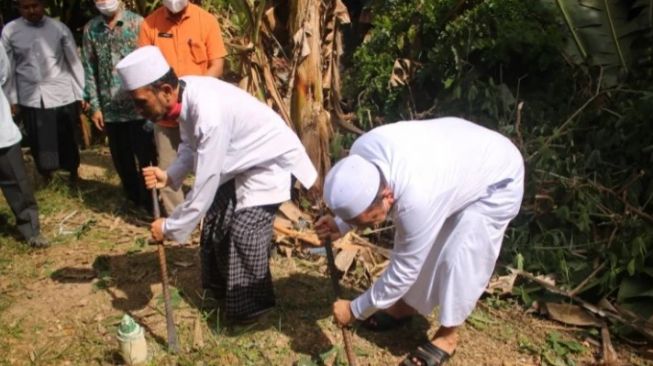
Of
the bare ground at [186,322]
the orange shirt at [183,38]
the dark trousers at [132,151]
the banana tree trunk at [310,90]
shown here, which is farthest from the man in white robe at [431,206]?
the dark trousers at [132,151]

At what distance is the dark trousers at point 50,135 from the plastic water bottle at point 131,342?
2.57 m

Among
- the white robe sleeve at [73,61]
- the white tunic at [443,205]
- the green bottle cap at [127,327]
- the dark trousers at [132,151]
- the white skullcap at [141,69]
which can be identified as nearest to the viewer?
the white tunic at [443,205]

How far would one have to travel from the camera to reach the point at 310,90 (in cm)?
436

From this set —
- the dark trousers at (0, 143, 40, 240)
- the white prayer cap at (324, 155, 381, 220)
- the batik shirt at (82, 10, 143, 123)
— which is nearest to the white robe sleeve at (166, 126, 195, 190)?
the white prayer cap at (324, 155, 381, 220)

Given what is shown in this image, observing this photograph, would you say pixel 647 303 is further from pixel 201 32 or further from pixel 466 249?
pixel 201 32

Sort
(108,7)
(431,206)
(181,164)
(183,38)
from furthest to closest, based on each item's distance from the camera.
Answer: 1. (108,7)
2. (183,38)
3. (181,164)
4. (431,206)

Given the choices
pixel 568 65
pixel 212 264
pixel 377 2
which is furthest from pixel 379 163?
pixel 377 2

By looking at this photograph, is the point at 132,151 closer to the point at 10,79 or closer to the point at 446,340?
the point at 10,79

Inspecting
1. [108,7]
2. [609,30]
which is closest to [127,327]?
[108,7]

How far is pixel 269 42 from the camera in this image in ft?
14.9

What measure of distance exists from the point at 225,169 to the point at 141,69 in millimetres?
641

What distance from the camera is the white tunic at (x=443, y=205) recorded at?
2240 mm

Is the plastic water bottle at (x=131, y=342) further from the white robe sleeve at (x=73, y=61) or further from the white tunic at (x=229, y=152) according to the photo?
the white robe sleeve at (x=73, y=61)

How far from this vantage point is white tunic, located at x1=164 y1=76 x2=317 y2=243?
269 centimetres
